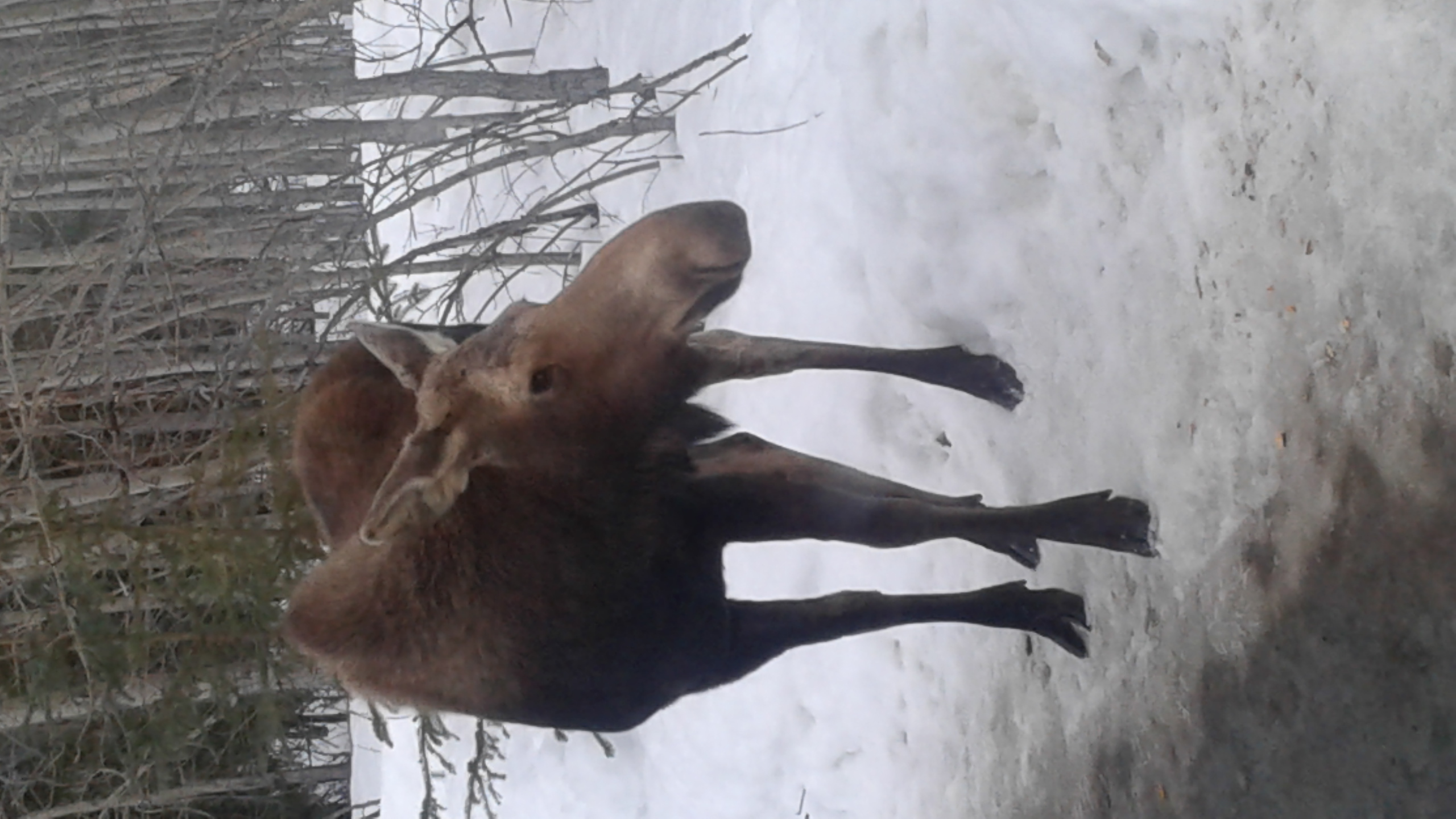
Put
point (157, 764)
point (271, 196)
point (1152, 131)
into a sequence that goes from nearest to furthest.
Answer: point (1152, 131)
point (157, 764)
point (271, 196)

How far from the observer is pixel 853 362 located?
297 centimetres

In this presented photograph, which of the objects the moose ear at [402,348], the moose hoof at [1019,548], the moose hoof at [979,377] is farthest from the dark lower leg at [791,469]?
the moose ear at [402,348]

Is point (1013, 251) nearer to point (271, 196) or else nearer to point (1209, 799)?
point (1209, 799)

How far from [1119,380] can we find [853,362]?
0.69 meters

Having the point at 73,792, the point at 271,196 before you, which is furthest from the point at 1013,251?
the point at 73,792

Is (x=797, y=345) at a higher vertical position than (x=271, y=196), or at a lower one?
lower

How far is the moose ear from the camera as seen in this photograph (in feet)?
7.43

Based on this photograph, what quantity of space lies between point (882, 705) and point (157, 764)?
2987 millimetres

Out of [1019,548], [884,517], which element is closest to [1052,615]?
[1019,548]

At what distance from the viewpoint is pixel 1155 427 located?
2.65 m

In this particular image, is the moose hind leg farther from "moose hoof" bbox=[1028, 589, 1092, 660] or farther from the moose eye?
the moose eye

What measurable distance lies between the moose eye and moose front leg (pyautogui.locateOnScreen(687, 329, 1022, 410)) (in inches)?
15.9

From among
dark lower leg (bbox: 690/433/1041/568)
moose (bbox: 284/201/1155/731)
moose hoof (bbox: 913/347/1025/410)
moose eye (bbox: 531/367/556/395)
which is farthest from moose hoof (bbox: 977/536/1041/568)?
moose eye (bbox: 531/367/556/395)

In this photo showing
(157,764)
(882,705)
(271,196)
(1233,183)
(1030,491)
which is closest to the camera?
(1233,183)
